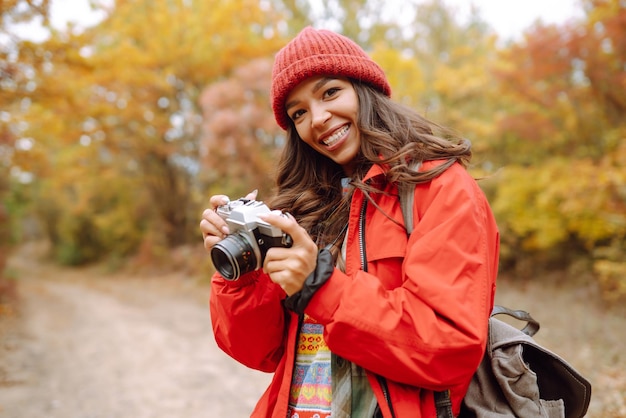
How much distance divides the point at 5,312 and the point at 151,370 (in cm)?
581

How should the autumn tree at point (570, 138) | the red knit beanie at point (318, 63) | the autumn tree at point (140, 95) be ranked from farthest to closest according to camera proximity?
the autumn tree at point (140, 95) < the autumn tree at point (570, 138) < the red knit beanie at point (318, 63)

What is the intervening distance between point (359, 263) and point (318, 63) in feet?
2.36

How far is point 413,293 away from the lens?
1217 mm

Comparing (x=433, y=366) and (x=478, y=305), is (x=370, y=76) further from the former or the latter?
(x=433, y=366)

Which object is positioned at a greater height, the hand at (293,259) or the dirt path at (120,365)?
the hand at (293,259)

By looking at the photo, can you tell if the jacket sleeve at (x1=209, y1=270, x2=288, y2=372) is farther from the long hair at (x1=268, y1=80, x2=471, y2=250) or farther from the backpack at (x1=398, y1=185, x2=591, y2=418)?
the backpack at (x1=398, y1=185, x2=591, y2=418)

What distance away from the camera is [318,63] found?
63.4 inches

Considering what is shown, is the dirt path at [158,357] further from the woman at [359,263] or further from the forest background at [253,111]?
the woman at [359,263]

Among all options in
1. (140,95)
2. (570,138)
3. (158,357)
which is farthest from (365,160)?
(140,95)

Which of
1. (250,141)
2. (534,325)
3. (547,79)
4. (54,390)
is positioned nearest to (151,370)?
(54,390)

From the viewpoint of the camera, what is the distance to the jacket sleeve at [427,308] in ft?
3.81

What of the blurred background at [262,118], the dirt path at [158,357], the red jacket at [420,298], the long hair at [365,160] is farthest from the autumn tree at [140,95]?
the red jacket at [420,298]

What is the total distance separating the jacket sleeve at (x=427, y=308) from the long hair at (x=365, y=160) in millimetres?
213

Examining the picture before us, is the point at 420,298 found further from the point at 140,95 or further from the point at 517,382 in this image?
the point at 140,95
